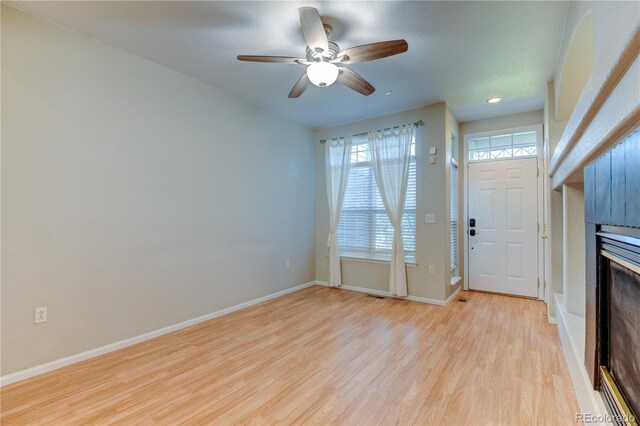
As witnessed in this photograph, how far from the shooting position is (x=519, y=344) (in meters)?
2.69

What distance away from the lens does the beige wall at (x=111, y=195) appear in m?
2.12

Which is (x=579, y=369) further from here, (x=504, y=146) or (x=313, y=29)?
(x=504, y=146)

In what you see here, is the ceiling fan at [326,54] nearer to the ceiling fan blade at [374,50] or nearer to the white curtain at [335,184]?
the ceiling fan blade at [374,50]

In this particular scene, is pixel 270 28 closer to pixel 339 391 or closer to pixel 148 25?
pixel 148 25

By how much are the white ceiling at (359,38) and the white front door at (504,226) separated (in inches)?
45.4

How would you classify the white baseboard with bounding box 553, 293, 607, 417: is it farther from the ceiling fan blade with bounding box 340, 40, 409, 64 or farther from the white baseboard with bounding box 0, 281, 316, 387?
the white baseboard with bounding box 0, 281, 316, 387

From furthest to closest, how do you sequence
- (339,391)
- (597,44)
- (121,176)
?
(121,176)
(339,391)
(597,44)

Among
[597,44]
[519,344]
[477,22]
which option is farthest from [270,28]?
[519,344]

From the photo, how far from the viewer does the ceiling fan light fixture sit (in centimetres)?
222

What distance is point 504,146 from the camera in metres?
4.36

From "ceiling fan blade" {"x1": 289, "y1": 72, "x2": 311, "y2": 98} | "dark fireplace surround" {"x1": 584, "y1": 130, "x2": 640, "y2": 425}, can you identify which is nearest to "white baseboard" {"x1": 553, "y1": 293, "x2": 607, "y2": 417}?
"dark fireplace surround" {"x1": 584, "y1": 130, "x2": 640, "y2": 425}

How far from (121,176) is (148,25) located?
1.26m

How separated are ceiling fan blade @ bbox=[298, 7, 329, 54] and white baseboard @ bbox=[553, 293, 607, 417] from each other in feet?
8.07

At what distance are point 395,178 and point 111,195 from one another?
3328 mm
